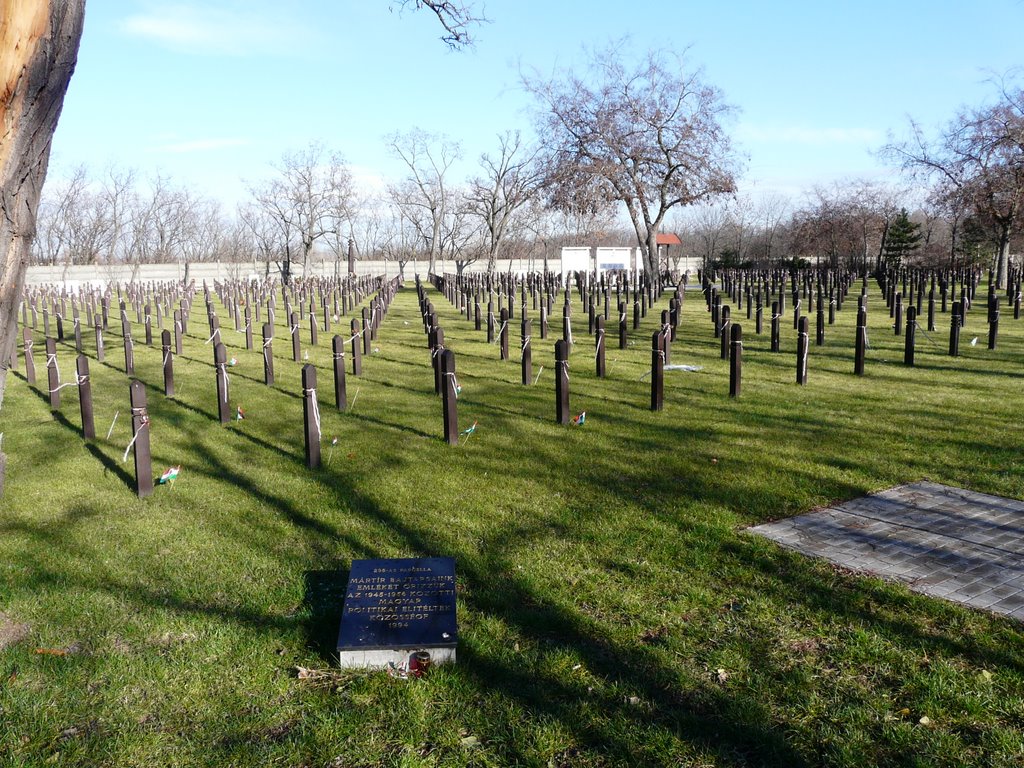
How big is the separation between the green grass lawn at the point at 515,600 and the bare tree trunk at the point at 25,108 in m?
1.78

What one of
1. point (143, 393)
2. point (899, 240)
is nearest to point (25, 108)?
point (143, 393)

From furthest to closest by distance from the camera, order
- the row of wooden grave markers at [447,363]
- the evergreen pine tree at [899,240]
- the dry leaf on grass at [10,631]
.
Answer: the evergreen pine tree at [899,240], the row of wooden grave markers at [447,363], the dry leaf on grass at [10,631]

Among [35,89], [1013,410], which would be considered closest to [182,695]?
[35,89]

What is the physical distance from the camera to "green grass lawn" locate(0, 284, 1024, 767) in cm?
339

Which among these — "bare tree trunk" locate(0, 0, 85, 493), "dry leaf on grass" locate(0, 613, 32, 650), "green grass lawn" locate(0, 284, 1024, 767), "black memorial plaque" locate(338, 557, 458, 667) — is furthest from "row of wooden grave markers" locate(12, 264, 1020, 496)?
"black memorial plaque" locate(338, 557, 458, 667)

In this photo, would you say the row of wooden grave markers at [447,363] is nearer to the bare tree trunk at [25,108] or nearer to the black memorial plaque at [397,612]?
the bare tree trunk at [25,108]

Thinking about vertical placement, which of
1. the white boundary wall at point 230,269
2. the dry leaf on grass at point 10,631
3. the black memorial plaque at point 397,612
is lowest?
the dry leaf on grass at point 10,631

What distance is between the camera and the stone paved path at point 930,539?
470 centimetres

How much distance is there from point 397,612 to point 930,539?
11.7 feet

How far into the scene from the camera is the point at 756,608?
448cm

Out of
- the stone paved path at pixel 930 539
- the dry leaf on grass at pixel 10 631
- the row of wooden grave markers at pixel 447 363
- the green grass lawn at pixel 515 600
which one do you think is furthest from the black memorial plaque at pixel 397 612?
the row of wooden grave markers at pixel 447 363

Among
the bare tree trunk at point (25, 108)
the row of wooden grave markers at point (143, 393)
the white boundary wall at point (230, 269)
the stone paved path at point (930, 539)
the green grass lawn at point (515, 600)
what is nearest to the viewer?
the green grass lawn at point (515, 600)

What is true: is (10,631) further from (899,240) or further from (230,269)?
(230,269)

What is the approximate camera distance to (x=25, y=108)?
3664 mm
